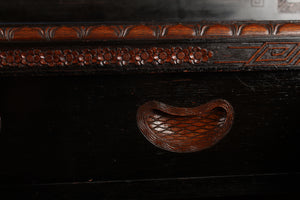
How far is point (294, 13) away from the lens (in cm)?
45

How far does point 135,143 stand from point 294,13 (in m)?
0.40

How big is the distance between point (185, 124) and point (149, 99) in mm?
92

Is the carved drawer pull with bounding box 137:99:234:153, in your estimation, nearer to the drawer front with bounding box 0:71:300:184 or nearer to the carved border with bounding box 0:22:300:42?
the drawer front with bounding box 0:71:300:184

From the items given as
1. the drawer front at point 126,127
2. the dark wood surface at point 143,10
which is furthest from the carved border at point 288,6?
the drawer front at point 126,127

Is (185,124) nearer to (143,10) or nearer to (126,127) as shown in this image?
(126,127)

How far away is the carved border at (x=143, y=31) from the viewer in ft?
1.33

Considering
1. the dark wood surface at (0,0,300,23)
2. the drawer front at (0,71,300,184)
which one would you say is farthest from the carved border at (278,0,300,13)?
the drawer front at (0,71,300,184)

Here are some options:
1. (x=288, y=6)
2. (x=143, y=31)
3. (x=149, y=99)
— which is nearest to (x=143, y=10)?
(x=143, y=31)

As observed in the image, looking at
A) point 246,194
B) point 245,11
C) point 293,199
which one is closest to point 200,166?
point 246,194

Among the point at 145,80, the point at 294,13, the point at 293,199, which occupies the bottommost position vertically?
the point at 293,199

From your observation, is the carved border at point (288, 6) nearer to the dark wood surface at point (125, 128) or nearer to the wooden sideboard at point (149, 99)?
the wooden sideboard at point (149, 99)

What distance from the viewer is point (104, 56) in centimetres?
42

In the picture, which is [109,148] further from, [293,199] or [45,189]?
[293,199]

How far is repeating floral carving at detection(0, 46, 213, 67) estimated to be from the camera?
16.2 inches
